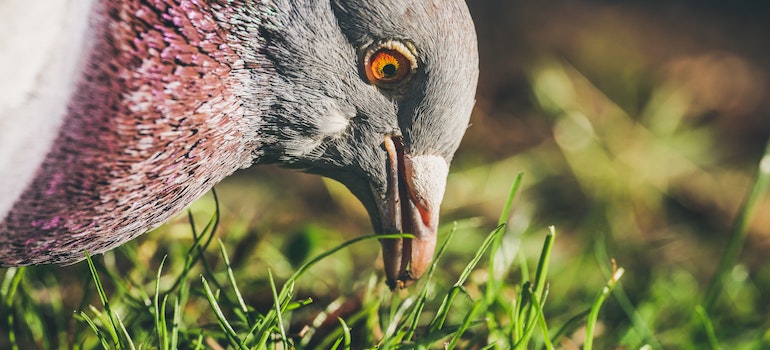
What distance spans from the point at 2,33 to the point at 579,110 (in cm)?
250

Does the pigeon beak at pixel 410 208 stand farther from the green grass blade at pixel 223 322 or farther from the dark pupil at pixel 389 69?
the green grass blade at pixel 223 322

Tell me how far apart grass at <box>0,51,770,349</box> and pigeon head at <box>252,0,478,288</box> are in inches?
4.3

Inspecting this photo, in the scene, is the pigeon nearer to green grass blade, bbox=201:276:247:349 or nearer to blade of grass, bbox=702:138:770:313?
green grass blade, bbox=201:276:247:349

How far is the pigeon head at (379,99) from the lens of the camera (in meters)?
1.31

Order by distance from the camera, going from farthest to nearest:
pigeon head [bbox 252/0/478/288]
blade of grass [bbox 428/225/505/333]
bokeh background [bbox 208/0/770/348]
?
bokeh background [bbox 208/0/770/348], blade of grass [bbox 428/225/505/333], pigeon head [bbox 252/0/478/288]

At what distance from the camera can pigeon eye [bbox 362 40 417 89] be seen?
1337 millimetres

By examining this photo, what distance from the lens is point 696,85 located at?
3512mm

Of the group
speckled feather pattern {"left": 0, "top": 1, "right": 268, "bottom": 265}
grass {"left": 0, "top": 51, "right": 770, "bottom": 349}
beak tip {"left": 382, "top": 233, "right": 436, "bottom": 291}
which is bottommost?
grass {"left": 0, "top": 51, "right": 770, "bottom": 349}

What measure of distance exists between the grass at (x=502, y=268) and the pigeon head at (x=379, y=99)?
0.11 metres

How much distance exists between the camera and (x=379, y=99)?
1.40 m

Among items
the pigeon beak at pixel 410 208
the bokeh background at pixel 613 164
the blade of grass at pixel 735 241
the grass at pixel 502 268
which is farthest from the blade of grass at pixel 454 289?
the blade of grass at pixel 735 241

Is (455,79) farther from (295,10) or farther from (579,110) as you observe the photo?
(579,110)

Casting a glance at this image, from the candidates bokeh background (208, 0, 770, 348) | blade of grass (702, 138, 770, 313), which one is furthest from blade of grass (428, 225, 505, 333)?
blade of grass (702, 138, 770, 313)

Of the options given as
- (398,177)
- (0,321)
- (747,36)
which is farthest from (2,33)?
(747,36)
